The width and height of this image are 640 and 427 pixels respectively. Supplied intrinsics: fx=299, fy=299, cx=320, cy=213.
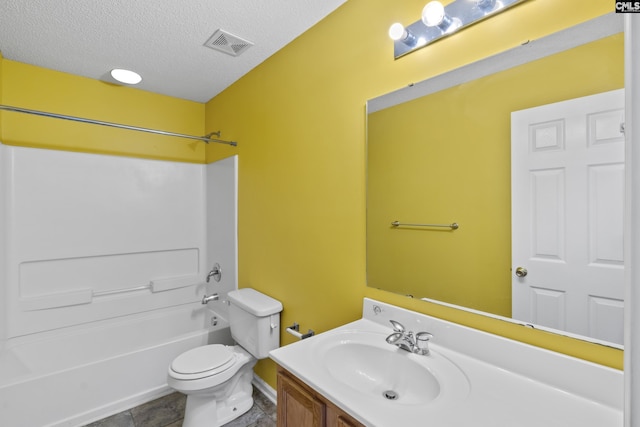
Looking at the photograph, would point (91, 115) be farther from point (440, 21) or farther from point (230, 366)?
point (440, 21)

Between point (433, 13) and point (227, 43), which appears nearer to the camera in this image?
point (433, 13)

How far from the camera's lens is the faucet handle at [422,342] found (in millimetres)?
1118

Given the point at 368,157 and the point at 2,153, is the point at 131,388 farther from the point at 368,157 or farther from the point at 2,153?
the point at 368,157

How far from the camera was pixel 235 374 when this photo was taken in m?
1.99

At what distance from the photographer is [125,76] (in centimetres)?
230

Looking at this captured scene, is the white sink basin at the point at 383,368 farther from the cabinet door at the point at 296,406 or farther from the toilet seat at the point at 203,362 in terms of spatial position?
the toilet seat at the point at 203,362

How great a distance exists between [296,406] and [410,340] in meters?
0.49

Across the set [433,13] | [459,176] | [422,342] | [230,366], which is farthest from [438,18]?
[230,366]

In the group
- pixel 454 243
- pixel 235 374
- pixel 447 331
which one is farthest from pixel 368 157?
pixel 235 374

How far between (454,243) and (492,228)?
0.16 m

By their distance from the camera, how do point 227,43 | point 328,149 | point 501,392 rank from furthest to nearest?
1. point 227,43
2. point 328,149
3. point 501,392

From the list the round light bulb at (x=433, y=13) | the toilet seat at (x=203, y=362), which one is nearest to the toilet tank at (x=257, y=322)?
the toilet seat at (x=203, y=362)

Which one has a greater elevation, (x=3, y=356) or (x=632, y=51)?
(x=632, y=51)

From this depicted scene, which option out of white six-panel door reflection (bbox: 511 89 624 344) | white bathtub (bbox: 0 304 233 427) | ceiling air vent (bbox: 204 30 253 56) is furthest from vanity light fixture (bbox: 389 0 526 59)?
white bathtub (bbox: 0 304 233 427)
